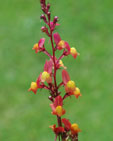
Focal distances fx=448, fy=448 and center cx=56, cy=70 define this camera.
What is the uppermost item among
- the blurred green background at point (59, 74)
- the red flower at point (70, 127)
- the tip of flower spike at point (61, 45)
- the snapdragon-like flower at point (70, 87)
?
the blurred green background at point (59, 74)

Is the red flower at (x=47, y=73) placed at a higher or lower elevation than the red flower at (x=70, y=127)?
higher

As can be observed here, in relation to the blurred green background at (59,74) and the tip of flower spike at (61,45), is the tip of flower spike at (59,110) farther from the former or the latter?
the blurred green background at (59,74)

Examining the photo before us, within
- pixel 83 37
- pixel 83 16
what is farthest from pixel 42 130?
pixel 83 16

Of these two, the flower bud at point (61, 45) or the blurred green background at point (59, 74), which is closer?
the flower bud at point (61, 45)

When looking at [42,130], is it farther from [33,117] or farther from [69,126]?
[69,126]

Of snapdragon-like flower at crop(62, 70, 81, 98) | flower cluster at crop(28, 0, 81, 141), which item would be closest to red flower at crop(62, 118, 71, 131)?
flower cluster at crop(28, 0, 81, 141)

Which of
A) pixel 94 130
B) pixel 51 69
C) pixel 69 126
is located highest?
pixel 94 130

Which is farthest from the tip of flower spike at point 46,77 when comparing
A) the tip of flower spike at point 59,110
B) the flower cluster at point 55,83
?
the tip of flower spike at point 59,110

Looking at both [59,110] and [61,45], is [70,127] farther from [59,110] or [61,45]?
[61,45]
